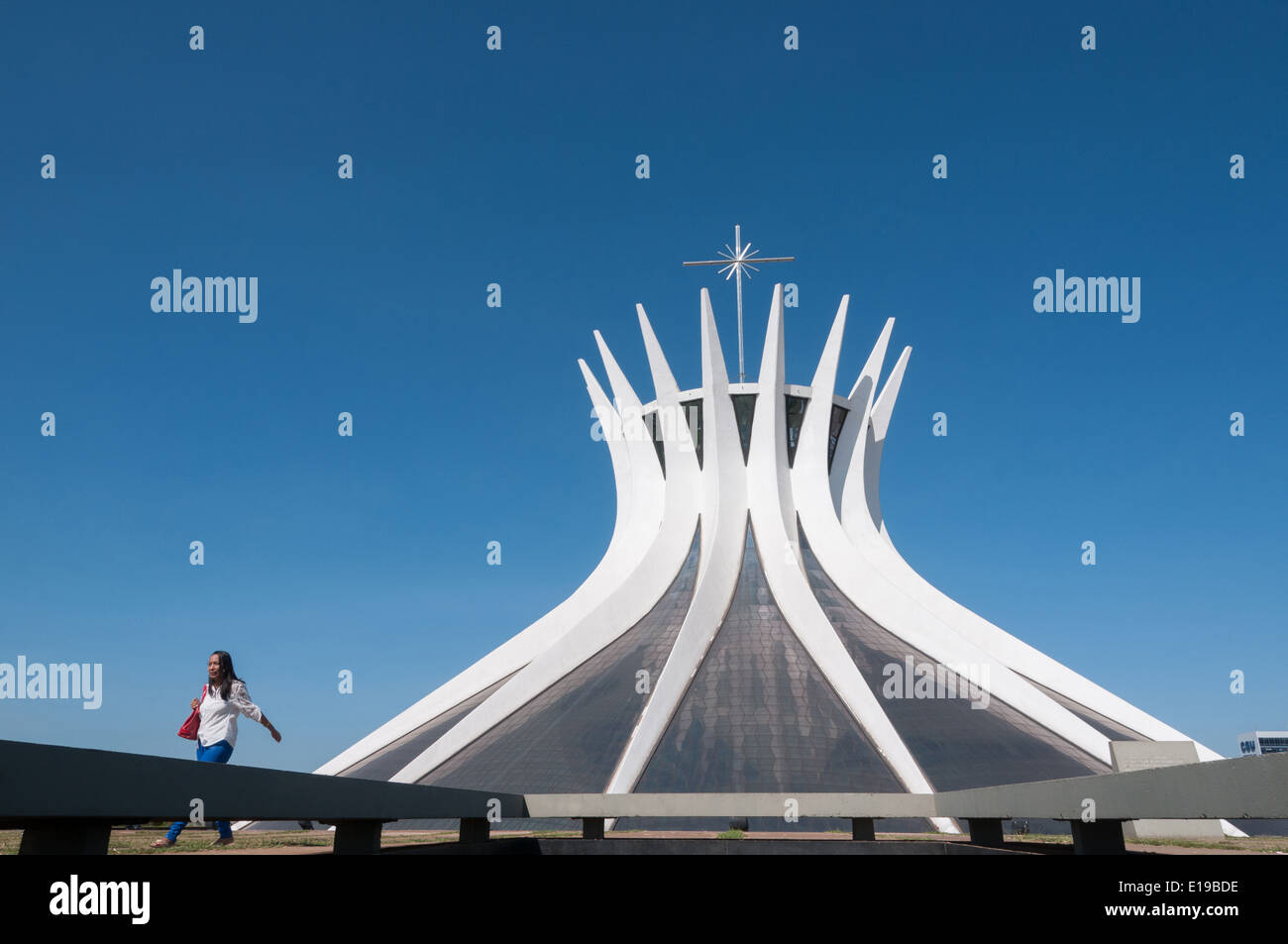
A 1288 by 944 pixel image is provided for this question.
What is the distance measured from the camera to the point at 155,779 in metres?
3.78

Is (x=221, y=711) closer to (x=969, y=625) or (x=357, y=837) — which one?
(x=357, y=837)

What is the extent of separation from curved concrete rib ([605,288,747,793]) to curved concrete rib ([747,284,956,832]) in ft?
1.91

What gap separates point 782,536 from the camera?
25172 mm

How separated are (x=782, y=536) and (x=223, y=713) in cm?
1965

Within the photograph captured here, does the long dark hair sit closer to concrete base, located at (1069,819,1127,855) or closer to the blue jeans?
the blue jeans

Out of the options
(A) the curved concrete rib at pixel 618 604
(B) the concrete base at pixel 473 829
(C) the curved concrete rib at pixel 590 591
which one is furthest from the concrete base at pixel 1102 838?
(C) the curved concrete rib at pixel 590 591

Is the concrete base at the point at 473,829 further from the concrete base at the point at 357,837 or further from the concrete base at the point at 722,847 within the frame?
the concrete base at the point at 357,837

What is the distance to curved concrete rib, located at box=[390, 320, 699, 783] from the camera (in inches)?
806

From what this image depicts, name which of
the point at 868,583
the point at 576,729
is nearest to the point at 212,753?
the point at 576,729

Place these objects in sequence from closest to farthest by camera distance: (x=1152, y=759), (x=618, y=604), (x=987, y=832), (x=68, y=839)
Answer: (x=68, y=839)
(x=987, y=832)
(x=1152, y=759)
(x=618, y=604)

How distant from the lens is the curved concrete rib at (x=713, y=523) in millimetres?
21438

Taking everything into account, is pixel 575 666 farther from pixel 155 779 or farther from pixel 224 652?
pixel 155 779
